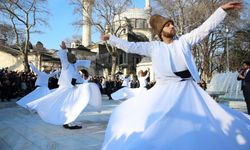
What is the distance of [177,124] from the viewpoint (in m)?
4.07

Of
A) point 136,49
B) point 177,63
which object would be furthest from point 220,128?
point 136,49

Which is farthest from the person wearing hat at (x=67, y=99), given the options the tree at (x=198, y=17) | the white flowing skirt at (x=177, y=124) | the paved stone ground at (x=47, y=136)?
the tree at (x=198, y=17)

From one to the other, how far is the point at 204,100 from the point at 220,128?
0.43 meters

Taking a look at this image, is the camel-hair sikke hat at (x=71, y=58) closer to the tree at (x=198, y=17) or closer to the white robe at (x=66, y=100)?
the white robe at (x=66, y=100)

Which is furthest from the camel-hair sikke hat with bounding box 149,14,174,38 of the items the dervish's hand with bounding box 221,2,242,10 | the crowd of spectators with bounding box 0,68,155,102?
the crowd of spectators with bounding box 0,68,155,102

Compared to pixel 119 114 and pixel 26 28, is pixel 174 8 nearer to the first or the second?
pixel 26 28

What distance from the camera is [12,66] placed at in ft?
197

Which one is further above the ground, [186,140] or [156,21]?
[156,21]

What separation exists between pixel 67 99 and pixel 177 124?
598cm

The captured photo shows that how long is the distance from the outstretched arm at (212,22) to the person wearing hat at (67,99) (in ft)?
16.7

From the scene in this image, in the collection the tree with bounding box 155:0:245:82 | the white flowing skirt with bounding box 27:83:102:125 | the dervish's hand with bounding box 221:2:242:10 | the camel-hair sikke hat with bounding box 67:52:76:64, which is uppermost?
the tree with bounding box 155:0:245:82

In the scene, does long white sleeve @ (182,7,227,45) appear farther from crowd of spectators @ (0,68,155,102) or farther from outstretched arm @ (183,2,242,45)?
crowd of spectators @ (0,68,155,102)

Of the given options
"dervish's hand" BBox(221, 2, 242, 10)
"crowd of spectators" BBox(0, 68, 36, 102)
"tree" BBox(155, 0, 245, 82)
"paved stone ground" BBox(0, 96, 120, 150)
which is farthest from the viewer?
"tree" BBox(155, 0, 245, 82)

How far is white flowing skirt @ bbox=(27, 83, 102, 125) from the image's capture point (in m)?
9.34
